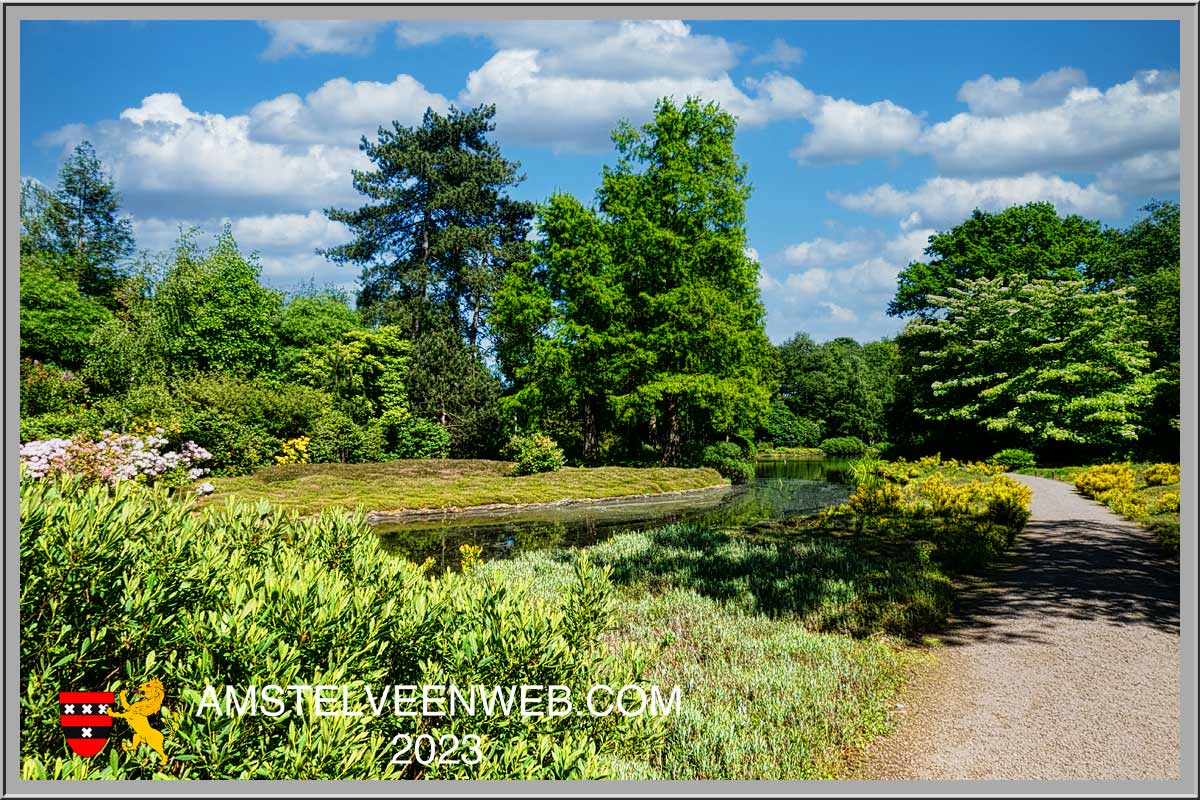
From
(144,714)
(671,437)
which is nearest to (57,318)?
(671,437)

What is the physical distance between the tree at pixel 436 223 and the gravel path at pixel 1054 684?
81.8 feet

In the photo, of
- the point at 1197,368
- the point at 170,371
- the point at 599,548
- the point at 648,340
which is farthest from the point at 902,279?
the point at 1197,368

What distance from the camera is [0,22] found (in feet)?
9.25

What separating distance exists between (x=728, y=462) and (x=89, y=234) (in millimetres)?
22122

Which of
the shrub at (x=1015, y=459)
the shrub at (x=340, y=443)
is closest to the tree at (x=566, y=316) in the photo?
the shrub at (x=340, y=443)

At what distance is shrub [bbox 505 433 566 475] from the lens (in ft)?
75.5

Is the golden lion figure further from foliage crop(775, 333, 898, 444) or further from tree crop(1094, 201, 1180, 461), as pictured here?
foliage crop(775, 333, 898, 444)

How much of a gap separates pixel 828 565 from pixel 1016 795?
278 inches

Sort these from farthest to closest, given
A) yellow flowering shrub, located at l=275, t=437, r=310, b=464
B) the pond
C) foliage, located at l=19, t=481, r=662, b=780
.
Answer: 1. yellow flowering shrub, located at l=275, t=437, r=310, b=464
2. the pond
3. foliage, located at l=19, t=481, r=662, b=780

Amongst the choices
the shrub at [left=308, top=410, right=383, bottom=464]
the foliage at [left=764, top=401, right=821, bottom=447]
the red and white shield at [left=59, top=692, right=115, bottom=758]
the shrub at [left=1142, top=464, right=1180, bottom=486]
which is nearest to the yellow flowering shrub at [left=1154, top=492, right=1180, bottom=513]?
the shrub at [left=1142, top=464, right=1180, bottom=486]

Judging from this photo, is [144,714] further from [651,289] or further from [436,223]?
[436,223]

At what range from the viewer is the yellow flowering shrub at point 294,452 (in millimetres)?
21250

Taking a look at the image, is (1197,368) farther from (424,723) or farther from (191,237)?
(191,237)

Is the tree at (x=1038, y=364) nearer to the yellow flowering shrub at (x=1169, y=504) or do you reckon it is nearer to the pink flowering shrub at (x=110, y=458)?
the yellow flowering shrub at (x=1169, y=504)
